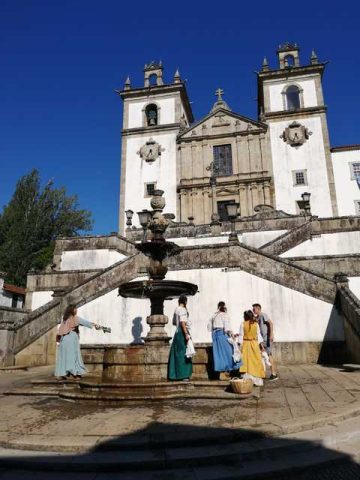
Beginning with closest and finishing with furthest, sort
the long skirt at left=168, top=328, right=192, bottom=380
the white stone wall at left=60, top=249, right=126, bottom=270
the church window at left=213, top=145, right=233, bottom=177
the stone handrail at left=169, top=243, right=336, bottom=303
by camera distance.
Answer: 1. the long skirt at left=168, top=328, right=192, bottom=380
2. the stone handrail at left=169, top=243, right=336, bottom=303
3. the white stone wall at left=60, top=249, right=126, bottom=270
4. the church window at left=213, top=145, right=233, bottom=177

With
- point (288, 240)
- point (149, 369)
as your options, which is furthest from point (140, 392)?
point (288, 240)

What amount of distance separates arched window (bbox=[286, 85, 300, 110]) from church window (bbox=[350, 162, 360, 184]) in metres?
6.85

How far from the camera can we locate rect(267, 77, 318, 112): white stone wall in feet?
102

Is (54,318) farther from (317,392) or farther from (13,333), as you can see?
(317,392)

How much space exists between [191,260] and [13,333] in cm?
645

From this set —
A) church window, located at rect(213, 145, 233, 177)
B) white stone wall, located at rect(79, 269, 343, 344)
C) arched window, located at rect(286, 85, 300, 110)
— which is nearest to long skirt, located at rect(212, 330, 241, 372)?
white stone wall, located at rect(79, 269, 343, 344)

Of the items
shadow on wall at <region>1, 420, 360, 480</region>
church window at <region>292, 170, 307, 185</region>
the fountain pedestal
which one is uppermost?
church window at <region>292, 170, 307, 185</region>

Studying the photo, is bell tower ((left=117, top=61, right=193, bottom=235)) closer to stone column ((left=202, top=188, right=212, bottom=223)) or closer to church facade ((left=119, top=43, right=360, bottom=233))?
church facade ((left=119, top=43, right=360, bottom=233))

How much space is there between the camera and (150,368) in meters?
7.11

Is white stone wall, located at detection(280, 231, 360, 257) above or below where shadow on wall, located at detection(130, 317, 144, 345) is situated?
above

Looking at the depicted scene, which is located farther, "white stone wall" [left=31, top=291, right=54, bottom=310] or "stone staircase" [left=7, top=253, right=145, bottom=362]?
"white stone wall" [left=31, top=291, right=54, bottom=310]

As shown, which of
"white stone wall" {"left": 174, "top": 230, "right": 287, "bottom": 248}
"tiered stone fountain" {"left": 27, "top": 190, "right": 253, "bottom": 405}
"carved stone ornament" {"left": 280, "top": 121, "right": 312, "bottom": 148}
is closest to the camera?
"tiered stone fountain" {"left": 27, "top": 190, "right": 253, "bottom": 405}

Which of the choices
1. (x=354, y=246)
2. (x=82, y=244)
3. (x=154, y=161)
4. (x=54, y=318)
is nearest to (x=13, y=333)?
(x=54, y=318)

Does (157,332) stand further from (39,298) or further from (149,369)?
(39,298)
